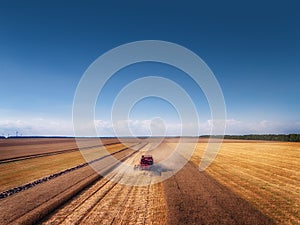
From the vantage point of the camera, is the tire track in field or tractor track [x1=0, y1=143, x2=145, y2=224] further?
tractor track [x1=0, y1=143, x2=145, y2=224]

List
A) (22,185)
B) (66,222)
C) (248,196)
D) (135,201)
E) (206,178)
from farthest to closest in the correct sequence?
(206,178)
(22,185)
(248,196)
(135,201)
(66,222)

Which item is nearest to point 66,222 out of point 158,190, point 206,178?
point 158,190

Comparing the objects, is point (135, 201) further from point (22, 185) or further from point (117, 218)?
point (22, 185)

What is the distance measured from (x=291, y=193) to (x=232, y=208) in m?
5.53

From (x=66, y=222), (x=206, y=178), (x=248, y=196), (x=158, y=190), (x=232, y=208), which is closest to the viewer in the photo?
(x=66, y=222)

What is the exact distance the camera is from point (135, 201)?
13336mm

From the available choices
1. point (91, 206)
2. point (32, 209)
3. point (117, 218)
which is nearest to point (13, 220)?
point (32, 209)

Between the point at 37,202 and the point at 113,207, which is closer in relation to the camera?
the point at 113,207

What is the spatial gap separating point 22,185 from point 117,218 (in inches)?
427

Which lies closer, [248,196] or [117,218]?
[117,218]

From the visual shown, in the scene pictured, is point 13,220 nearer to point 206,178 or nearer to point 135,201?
point 135,201

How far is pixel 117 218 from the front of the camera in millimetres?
10633

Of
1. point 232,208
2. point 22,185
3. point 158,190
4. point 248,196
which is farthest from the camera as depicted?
point 22,185

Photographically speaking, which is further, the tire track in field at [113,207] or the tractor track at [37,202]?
the tractor track at [37,202]
